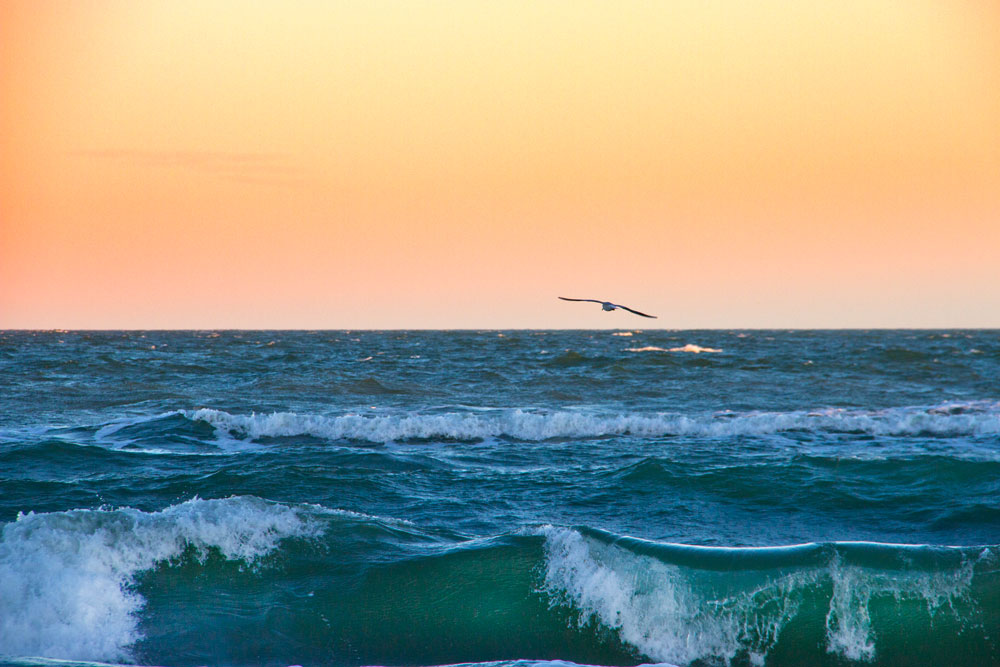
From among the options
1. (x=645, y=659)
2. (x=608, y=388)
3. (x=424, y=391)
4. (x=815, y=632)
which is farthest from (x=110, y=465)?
(x=608, y=388)

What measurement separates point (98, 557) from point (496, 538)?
311 cm

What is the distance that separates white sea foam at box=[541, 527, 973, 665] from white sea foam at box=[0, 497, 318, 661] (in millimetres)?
2544

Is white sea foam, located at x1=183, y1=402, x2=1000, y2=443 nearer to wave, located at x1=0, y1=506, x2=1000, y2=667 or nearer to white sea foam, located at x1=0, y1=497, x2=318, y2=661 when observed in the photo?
white sea foam, located at x1=0, y1=497, x2=318, y2=661

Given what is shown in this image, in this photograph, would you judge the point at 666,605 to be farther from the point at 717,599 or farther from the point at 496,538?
the point at 496,538

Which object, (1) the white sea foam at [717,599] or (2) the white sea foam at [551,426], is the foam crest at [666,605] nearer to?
(1) the white sea foam at [717,599]

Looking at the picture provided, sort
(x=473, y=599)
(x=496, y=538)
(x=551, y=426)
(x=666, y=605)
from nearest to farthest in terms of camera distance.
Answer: (x=666, y=605)
(x=473, y=599)
(x=496, y=538)
(x=551, y=426)

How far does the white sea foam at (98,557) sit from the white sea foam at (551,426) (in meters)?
6.33

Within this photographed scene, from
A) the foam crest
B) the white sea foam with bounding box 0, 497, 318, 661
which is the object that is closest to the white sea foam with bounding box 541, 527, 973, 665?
the foam crest

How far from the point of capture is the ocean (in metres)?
5.51

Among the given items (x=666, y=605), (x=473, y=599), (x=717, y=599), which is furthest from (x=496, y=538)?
(x=717, y=599)

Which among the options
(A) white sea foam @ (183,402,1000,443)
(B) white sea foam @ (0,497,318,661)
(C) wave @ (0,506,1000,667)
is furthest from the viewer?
→ (A) white sea foam @ (183,402,1000,443)

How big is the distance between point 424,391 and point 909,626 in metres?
15.6

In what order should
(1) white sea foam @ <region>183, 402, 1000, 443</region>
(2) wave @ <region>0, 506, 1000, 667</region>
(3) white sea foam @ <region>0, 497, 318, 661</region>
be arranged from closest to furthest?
(3) white sea foam @ <region>0, 497, 318, 661</region>, (2) wave @ <region>0, 506, 1000, 667</region>, (1) white sea foam @ <region>183, 402, 1000, 443</region>

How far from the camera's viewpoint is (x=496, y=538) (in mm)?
6816
